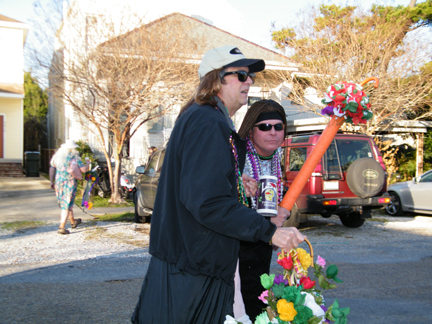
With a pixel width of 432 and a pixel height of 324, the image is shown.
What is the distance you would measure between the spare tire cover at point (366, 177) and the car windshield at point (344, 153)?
0.36 meters

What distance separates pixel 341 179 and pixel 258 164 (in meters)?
6.26

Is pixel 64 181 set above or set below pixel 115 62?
below

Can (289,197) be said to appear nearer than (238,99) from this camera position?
No

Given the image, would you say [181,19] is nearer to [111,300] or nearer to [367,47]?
[367,47]

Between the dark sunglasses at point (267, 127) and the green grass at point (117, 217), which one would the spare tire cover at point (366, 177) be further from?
the dark sunglasses at point (267, 127)

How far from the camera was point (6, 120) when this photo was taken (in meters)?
22.6

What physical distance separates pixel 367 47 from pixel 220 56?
14682mm

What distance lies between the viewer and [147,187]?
30.8 feet

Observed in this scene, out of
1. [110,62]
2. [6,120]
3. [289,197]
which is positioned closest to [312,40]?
[110,62]

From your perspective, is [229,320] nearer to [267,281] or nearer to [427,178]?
[267,281]

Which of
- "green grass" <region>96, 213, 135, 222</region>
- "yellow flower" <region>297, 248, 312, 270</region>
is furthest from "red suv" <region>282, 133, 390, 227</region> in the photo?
"yellow flower" <region>297, 248, 312, 270</region>

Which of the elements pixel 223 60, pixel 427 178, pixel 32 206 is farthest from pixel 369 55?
pixel 223 60

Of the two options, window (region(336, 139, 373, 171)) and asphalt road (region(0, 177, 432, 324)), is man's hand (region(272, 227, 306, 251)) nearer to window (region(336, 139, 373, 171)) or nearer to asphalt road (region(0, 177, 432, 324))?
asphalt road (region(0, 177, 432, 324))

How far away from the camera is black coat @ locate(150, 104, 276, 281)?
1609mm
